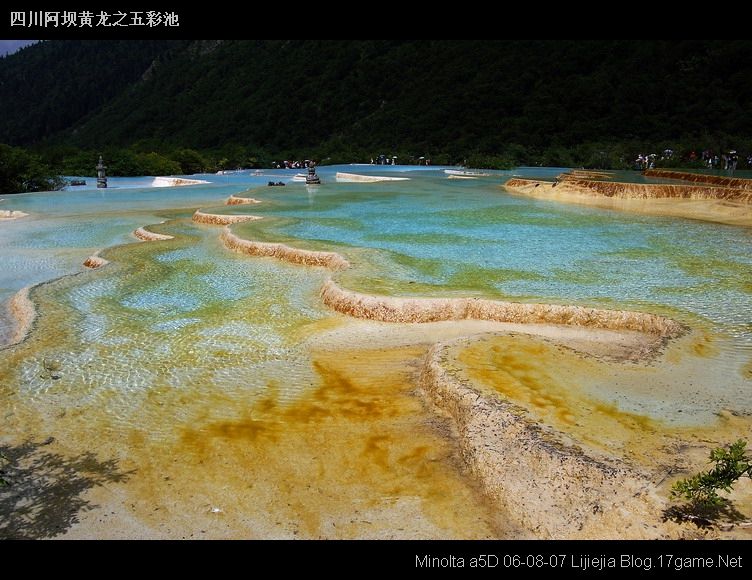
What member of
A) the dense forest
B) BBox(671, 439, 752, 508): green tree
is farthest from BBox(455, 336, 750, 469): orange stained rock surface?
the dense forest

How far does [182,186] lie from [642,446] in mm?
35141

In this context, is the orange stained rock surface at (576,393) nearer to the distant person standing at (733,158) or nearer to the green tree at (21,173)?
the distant person standing at (733,158)

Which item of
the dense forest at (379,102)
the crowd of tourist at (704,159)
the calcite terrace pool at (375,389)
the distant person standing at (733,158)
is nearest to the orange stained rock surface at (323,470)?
the calcite terrace pool at (375,389)

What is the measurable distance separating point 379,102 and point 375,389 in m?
67.8

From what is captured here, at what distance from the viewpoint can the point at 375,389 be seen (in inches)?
226

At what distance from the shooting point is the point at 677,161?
3105cm

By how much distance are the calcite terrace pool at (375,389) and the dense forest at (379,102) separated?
3158cm

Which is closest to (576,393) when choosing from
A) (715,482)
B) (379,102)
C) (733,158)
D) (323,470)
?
(715,482)

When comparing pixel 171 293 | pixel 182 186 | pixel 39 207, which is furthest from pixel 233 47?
pixel 171 293

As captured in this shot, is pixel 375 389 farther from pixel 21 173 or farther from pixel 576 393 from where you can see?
pixel 21 173

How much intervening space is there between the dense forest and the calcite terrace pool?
104ft

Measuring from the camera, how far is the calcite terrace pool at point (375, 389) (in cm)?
384

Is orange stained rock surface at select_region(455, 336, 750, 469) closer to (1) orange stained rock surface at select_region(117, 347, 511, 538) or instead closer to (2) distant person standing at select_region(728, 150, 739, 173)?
(1) orange stained rock surface at select_region(117, 347, 511, 538)

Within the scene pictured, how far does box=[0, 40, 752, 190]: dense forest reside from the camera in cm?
4447
